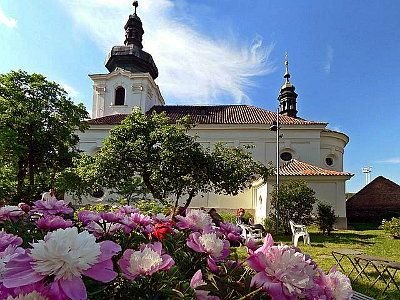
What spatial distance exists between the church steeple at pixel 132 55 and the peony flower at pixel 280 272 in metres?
38.8

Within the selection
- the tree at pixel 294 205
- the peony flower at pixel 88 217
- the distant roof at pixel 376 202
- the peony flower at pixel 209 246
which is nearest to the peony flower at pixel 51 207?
the peony flower at pixel 88 217

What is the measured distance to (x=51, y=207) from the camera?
7.22ft

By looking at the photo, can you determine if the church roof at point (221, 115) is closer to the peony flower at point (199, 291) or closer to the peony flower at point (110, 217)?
the peony flower at point (110, 217)

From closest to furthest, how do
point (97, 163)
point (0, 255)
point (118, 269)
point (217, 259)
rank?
point (0, 255), point (118, 269), point (217, 259), point (97, 163)

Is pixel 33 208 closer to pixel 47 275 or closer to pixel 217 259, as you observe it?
pixel 217 259

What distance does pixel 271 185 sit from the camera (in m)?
23.3

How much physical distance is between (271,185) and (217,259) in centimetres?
2242

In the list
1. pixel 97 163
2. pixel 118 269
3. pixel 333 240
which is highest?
pixel 97 163

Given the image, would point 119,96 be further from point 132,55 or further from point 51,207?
point 51,207

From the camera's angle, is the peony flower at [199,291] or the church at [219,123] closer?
the peony flower at [199,291]

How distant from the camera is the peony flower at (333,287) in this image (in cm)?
125

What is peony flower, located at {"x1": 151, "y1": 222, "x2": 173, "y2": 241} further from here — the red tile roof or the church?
the church

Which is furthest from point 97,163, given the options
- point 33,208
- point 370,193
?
point 370,193

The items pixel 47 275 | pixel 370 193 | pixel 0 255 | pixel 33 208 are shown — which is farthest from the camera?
pixel 370 193
